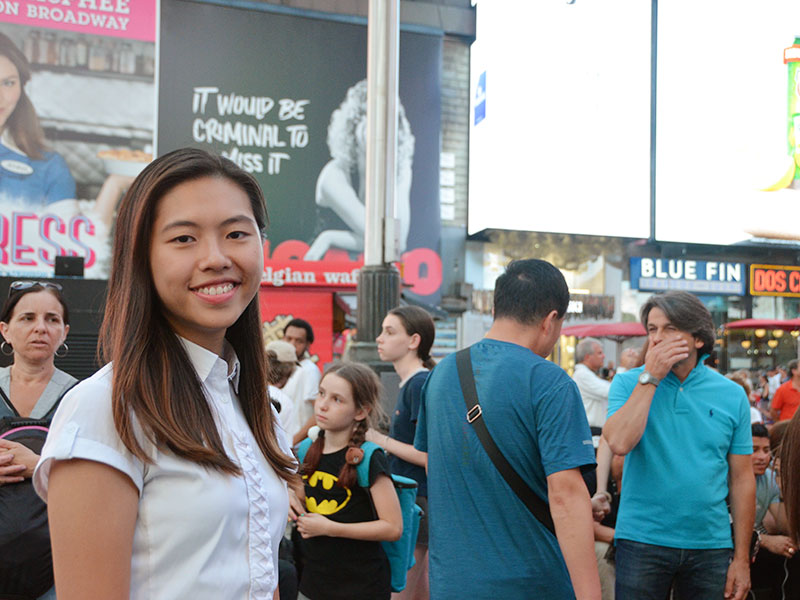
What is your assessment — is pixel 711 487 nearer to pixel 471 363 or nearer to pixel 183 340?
pixel 471 363

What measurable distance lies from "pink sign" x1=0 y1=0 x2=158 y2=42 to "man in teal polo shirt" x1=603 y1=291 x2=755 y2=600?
61.7 feet

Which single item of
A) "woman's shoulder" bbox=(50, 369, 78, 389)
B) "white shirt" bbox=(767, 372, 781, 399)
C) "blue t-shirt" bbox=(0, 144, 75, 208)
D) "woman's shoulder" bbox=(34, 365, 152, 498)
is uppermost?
"blue t-shirt" bbox=(0, 144, 75, 208)

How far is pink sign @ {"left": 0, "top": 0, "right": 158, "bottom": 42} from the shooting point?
1883 cm

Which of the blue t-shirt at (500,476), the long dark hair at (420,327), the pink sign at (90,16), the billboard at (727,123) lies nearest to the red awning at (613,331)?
the billboard at (727,123)

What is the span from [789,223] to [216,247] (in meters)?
27.1

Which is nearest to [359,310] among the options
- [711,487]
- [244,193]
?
[711,487]

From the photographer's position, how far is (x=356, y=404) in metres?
4.03

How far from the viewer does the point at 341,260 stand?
2064 cm

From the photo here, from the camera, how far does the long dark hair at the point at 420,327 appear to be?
16.3 ft

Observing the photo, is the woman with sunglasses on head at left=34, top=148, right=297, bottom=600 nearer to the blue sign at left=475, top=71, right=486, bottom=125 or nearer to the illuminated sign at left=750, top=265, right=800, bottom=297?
the blue sign at left=475, top=71, right=486, bottom=125

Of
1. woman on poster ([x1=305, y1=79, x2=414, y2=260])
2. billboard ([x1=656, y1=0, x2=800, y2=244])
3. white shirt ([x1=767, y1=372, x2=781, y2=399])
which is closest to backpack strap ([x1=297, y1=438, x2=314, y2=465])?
→ woman on poster ([x1=305, y1=79, x2=414, y2=260])

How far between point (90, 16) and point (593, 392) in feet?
55.0

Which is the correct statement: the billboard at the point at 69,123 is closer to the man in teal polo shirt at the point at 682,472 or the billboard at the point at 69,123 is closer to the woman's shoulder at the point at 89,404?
the man in teal polo shirt at the point at 682,472

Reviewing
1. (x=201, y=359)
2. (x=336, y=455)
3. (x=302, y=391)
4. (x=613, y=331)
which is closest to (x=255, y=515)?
(x=201, y=359)
